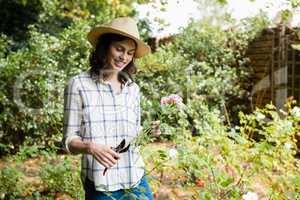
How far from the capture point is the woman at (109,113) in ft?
6.86

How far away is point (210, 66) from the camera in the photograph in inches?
328

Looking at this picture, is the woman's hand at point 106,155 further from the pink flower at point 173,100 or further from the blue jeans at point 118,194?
the pink flower at point 173,100

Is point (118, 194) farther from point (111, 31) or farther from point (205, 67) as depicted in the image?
point (205, 67)

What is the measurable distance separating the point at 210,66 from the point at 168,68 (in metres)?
1.07

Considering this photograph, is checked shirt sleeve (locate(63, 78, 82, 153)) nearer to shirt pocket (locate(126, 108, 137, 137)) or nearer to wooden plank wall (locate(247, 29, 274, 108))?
shirt pocket (locate(126, 108, 137, 137))

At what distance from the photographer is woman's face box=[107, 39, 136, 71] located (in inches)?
86.4

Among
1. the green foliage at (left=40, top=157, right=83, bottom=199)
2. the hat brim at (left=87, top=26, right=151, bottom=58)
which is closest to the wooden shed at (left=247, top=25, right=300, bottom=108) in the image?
the green foliage at (left=40, top=157, right=83, bottom=199)

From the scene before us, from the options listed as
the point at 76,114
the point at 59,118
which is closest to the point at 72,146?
the point at 76,114

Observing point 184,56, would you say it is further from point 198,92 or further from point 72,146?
point 72,146

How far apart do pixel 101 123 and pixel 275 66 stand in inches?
233

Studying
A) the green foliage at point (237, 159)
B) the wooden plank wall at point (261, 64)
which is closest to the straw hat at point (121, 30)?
the green foliage at point (237, 159)

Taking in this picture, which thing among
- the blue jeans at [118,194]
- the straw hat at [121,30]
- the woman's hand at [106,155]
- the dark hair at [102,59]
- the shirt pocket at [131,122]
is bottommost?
the blue jeans at [118,194]

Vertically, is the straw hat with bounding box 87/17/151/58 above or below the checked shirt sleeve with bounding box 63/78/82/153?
above

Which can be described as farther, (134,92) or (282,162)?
(282,162)
